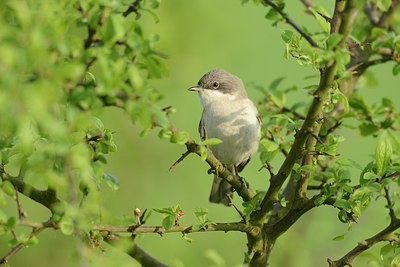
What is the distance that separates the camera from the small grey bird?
273 inches

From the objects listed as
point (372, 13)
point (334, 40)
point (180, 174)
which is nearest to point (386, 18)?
point (372, 13)

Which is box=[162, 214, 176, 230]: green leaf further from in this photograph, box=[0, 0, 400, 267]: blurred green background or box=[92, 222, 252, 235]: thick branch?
box=[0, 0, 400, 267]: blurred green background

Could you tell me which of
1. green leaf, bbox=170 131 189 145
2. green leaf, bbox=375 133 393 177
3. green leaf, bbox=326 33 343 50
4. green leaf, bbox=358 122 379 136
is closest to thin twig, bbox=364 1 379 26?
green leaf, bbox=358 122 379 136

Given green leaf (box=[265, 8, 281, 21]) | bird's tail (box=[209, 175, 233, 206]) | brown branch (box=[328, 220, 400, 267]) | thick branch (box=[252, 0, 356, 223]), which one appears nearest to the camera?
thick branch (box=[252, 0, 356, 223])

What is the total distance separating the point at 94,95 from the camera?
104 inches

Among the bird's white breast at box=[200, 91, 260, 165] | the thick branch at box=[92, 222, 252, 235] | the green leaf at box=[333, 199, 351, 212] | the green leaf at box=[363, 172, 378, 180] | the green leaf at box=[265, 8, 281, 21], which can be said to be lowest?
the bird's white breast at box=[200, 91, 260, 165]

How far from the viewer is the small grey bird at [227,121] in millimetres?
6922

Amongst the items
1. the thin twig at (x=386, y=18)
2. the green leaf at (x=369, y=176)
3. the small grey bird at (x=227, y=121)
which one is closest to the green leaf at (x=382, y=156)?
the green leaf at (x=369, y=176)

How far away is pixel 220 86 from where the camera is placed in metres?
7.49

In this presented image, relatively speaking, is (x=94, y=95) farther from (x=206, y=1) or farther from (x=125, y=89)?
(x=206, y=1)

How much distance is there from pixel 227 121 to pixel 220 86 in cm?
71

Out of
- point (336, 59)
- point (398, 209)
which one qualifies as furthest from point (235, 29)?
point (336, 59)

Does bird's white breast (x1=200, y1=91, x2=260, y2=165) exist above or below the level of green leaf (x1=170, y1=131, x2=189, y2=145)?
below

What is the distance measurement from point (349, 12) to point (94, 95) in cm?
141
